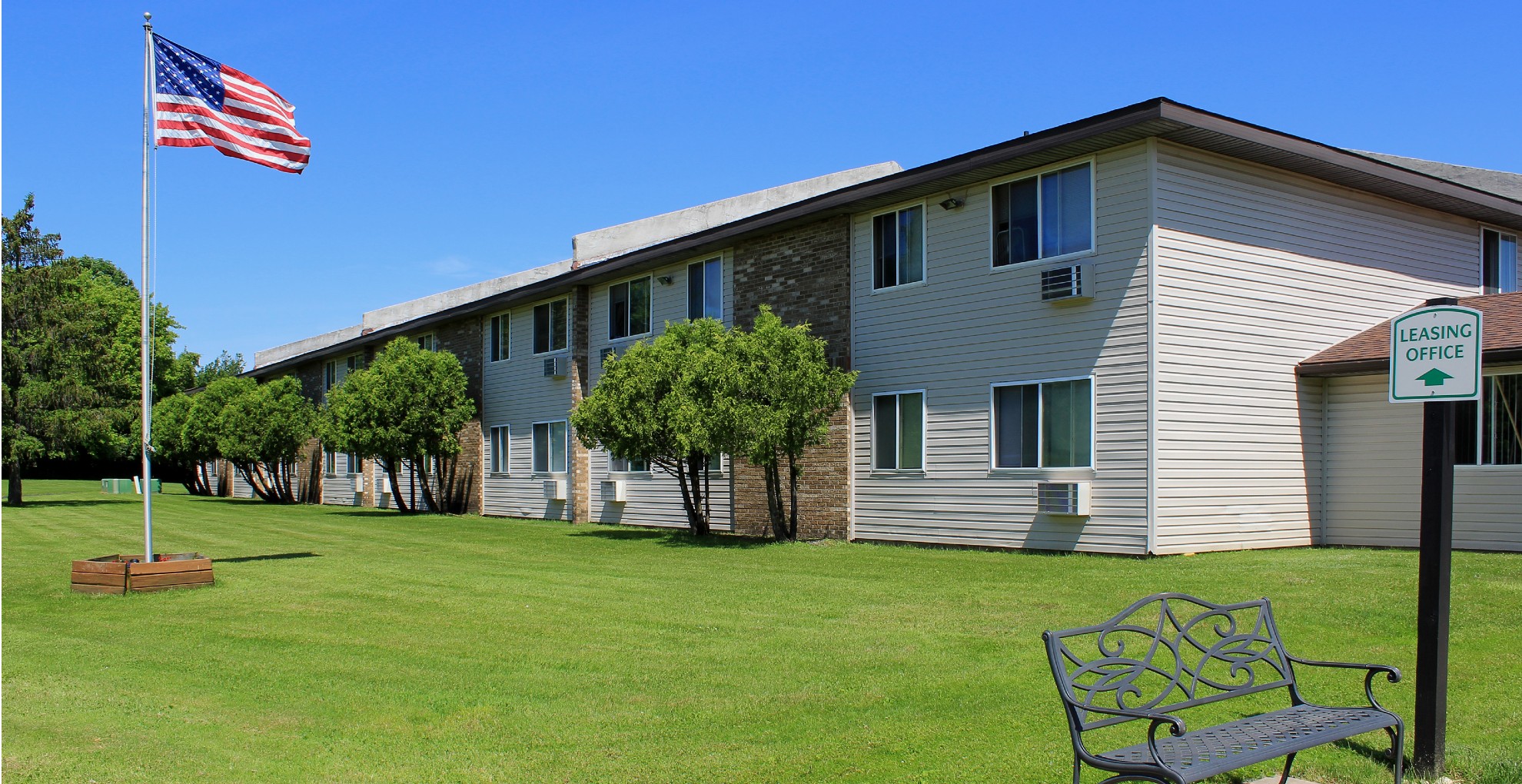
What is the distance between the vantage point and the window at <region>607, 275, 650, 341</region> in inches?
1003

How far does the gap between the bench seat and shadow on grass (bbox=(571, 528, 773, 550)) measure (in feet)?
46.1

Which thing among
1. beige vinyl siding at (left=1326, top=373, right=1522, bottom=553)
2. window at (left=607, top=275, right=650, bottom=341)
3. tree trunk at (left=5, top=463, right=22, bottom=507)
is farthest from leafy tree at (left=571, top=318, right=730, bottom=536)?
tree trunk at (left=5, top=463, right=22, bottom=507)

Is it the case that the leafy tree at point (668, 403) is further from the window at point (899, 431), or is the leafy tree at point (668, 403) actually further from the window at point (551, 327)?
the window at point (551, 327)

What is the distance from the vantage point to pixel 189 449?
48562mm

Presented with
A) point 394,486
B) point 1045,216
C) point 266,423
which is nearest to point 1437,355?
point 1045,216

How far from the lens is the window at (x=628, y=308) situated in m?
25.5

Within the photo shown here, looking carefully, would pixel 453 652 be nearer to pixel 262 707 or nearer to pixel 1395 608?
pixel 262 707

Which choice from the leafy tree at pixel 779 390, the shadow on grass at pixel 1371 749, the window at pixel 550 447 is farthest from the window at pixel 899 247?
the shadow on grass at pixel 1371 749

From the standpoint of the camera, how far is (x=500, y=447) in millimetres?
31797

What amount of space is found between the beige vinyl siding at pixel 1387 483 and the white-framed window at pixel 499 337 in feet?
70.1

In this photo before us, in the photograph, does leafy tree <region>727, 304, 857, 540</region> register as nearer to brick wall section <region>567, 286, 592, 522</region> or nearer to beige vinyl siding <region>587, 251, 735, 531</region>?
beige vinyl siding <region>587, 251, 735, 531</region>

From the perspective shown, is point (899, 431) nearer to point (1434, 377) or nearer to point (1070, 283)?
point (1070, 283)

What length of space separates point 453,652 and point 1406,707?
6293mm

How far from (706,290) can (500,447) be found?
11039 millimetres
